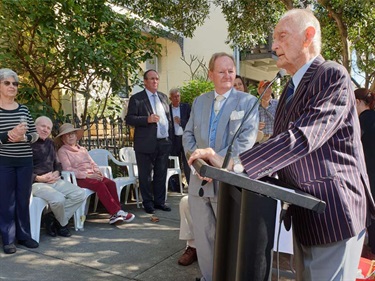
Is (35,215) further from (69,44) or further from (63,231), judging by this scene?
(69,44)

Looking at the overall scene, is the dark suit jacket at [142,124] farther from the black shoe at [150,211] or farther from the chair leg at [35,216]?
the chair leg at [35,216]

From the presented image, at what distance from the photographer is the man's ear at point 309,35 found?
1833 mm

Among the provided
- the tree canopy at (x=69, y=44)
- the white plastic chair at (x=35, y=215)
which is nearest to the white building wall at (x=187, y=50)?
the tree canopy at (x=69, y=44)

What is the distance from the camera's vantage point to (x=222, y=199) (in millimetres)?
1878

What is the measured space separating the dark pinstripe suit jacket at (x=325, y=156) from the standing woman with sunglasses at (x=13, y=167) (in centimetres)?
330

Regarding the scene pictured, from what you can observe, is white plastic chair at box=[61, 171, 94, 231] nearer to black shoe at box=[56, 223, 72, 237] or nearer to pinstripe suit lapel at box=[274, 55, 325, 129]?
black shoe at box=[56, 223, 72, 237]

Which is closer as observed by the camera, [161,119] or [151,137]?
[151,137]

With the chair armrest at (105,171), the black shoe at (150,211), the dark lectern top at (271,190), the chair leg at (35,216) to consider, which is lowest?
the black shoe at (150,211)

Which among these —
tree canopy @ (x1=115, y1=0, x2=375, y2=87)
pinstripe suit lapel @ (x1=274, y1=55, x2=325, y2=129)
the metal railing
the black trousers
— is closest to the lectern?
pinstripe suit lapel @ (x1=274, y1=55, x2=325, y2=129)

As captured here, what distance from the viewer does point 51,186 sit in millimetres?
4887

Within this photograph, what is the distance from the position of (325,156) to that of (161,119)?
14.7ft

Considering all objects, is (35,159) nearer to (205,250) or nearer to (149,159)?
(149,159)

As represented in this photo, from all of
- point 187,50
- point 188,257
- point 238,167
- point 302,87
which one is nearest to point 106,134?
point 188,257

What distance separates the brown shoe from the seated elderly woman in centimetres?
155
